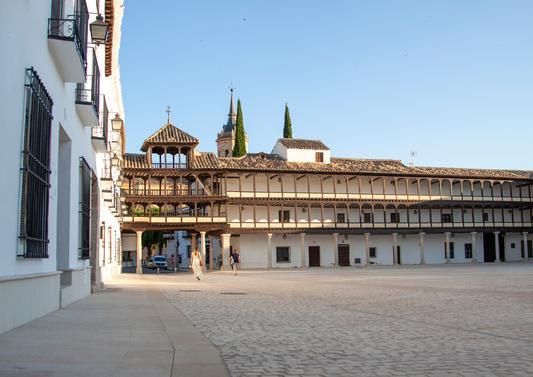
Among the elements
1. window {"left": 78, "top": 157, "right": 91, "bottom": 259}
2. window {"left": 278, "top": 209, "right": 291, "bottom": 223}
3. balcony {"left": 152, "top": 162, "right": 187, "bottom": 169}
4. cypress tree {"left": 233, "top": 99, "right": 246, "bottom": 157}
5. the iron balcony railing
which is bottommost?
window {"left": 78, "top": 157, "right": 91, "bottom": 259}

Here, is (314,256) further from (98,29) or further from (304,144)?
(98,29)

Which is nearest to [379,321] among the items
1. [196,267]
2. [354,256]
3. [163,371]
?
[163,371]

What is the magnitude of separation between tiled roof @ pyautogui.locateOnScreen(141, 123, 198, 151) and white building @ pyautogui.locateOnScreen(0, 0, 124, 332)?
34.6 meters

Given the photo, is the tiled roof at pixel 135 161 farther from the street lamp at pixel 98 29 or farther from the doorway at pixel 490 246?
the street lamp at pixel 98 29

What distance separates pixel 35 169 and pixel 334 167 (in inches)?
1938

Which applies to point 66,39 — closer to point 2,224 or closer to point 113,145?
point 2,224

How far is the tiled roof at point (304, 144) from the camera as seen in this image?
59.7 meters

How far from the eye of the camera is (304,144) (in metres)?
60.2

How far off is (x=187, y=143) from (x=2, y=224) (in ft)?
143

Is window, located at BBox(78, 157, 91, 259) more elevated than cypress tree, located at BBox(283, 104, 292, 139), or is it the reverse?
cypress tree, located at BBox(283, 104, 292, 139)

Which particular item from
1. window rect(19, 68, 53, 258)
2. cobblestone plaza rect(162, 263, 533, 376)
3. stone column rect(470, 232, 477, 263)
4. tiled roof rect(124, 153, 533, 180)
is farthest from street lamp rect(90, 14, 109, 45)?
stone column rect(470, 232, 477, 263)

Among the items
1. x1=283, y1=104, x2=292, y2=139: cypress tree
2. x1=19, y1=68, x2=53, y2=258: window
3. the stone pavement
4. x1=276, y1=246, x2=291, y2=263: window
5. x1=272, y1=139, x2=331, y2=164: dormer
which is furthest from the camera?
x1=283, y1=104, x2=292, y2=139: cypress tree

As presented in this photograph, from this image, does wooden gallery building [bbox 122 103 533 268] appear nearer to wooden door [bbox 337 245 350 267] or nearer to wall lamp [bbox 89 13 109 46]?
wooden door [bbox 337 245 350 267]

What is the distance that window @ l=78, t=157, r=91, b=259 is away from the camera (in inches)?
608
